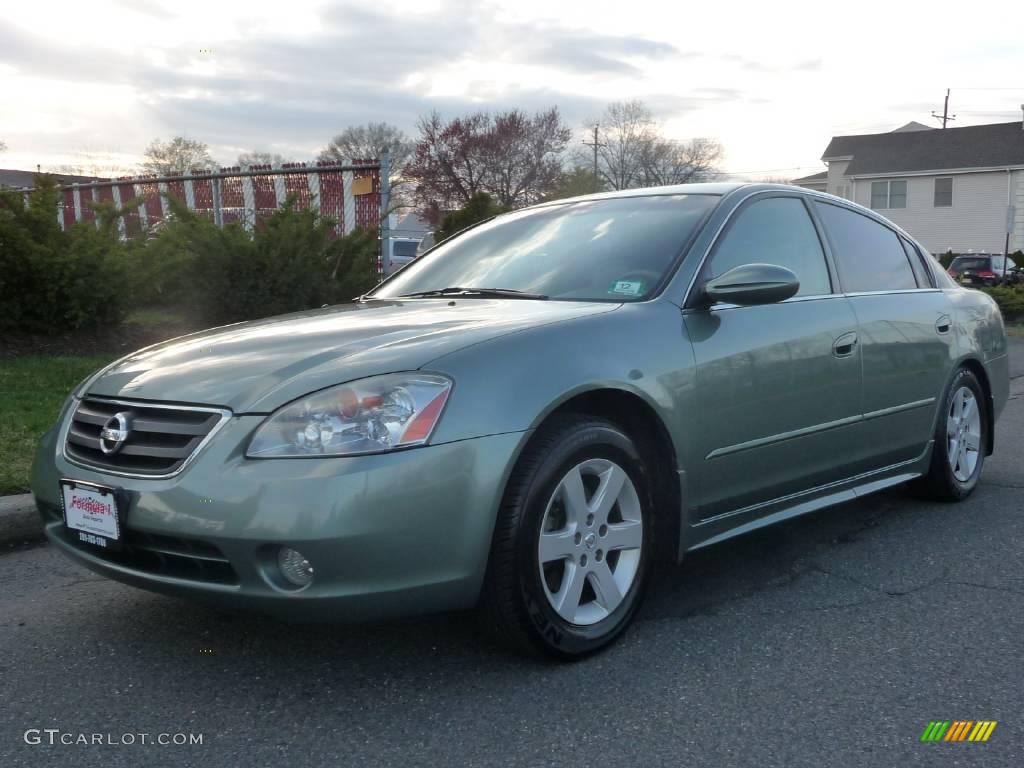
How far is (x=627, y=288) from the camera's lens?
12.1 ft

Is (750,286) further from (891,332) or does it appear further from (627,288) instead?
(891,332)

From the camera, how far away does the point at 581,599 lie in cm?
326

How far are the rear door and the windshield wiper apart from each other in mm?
1470

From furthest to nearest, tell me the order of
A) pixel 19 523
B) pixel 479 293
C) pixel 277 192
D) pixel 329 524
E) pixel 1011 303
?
pixel 1011 303 → pixel 277 192 → pixel 19 523 → pixel 479 293 → pixel 329 524

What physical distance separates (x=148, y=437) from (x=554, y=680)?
134 centimetres

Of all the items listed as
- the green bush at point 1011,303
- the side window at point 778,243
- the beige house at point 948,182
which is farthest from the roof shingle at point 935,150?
the side window at point 778,243

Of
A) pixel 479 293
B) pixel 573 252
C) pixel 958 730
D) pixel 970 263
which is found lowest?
pixel 970 263

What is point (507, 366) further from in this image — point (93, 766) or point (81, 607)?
point (81, 607)

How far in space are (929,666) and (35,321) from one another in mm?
7863

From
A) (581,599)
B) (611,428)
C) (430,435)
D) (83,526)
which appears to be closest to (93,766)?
(83,526)

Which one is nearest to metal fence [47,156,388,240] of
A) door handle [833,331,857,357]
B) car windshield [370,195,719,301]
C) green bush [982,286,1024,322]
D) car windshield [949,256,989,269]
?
car windshield [370,195,719,301]

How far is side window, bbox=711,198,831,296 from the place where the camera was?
3.98m

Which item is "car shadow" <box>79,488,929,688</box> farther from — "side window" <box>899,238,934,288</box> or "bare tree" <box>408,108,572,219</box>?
"bare tree" <box>408,108,572,219</box>

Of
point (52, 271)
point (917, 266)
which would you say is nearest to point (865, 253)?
point (917, 266)
